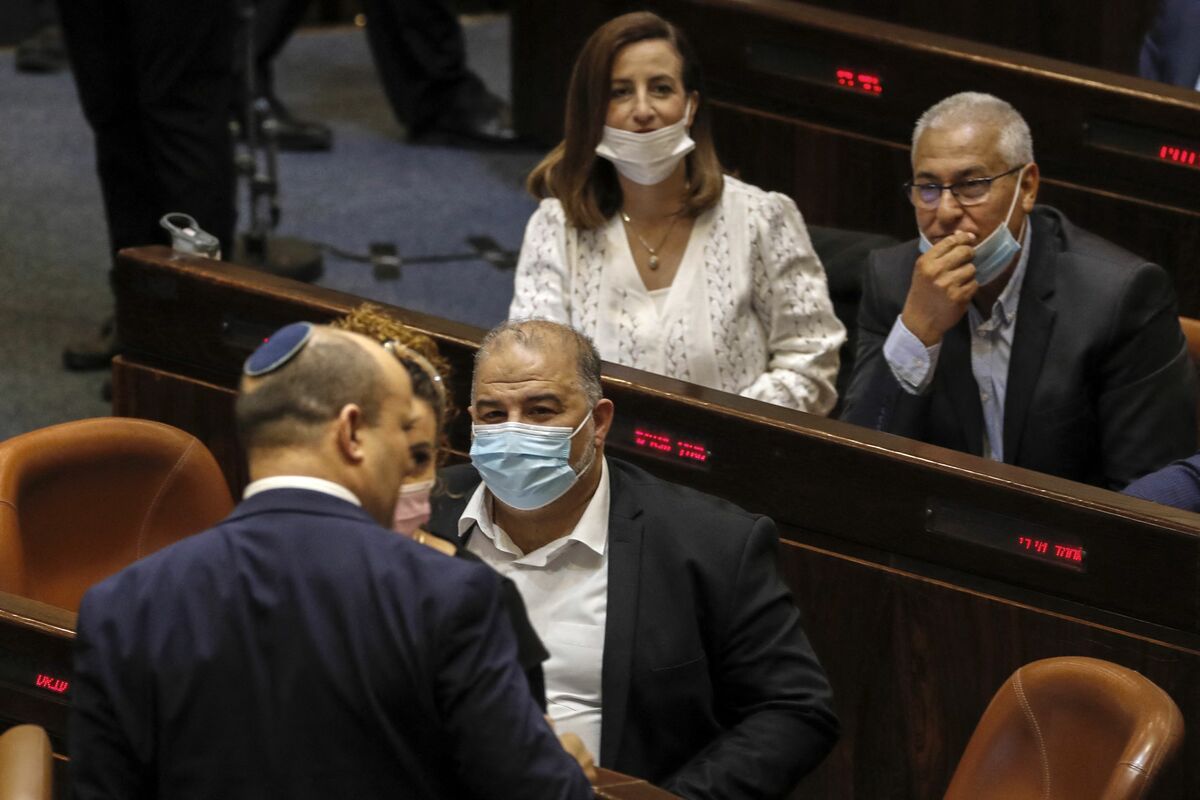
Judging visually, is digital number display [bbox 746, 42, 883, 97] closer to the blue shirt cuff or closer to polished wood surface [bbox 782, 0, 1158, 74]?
polished wood surface [bbox 782, 0, 1158, 74]

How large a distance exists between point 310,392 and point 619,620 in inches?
30.1

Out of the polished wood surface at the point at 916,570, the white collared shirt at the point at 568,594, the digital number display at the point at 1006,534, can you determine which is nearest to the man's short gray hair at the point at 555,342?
the white collared shirt at the point at 568,594

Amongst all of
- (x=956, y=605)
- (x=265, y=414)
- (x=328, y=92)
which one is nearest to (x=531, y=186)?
(x=956, y=605)

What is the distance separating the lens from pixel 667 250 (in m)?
3.15

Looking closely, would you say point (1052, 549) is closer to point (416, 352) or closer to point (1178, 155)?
point (416, 352)

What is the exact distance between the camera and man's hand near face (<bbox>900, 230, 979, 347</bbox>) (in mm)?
2799

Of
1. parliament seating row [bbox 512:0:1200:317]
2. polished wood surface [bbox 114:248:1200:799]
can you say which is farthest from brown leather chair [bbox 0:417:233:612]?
parliament seating row [bbox 512:0:1200:317]

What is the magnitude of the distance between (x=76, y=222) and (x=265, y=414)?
3629mm

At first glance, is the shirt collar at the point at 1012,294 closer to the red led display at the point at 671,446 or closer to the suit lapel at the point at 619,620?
the red led display at the point at 671,446

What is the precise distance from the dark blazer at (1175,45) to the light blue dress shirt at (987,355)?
3.36 feet

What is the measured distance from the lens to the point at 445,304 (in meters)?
4.59

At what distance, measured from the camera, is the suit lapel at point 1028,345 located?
112 inches

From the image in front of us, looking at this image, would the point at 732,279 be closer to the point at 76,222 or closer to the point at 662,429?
the point at 662,429

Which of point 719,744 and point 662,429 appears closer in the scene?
point 719,744
